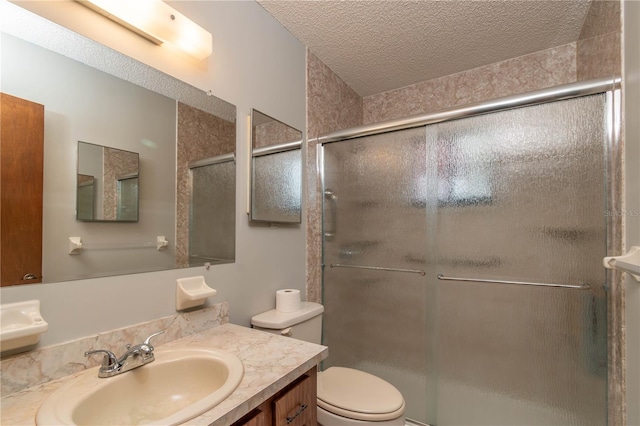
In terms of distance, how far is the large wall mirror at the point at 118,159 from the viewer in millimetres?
837

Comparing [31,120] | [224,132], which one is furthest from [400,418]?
[31,120]

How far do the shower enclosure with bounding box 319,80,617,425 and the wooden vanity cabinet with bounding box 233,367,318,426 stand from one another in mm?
989

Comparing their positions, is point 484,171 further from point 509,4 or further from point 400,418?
point 400,418

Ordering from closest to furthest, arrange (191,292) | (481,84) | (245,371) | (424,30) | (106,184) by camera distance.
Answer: (245,371)
(106,184)
(191,292)
(424,30)
(481,84)

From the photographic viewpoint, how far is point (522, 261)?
1.49 m

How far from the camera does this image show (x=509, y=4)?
1.59 meters

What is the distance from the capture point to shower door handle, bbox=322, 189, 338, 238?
2070 mm

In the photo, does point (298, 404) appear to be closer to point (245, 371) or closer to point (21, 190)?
point (245, 371)

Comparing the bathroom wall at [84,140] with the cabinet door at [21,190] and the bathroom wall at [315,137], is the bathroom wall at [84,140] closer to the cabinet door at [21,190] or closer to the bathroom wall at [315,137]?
the cabinet door at [21,190]

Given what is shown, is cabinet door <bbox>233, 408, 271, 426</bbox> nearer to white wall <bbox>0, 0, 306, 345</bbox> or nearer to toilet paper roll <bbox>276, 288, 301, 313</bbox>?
white wall <bbox>0, 0, 306, 345</bbox>

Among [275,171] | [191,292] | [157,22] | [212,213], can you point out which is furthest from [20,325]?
[275,171]

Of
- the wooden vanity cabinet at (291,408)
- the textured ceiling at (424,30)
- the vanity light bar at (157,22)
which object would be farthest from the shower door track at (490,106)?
the wooden vanity cabinet at (291,408)

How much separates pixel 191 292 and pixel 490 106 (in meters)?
1.68

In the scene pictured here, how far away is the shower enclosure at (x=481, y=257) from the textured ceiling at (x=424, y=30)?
0.57m
